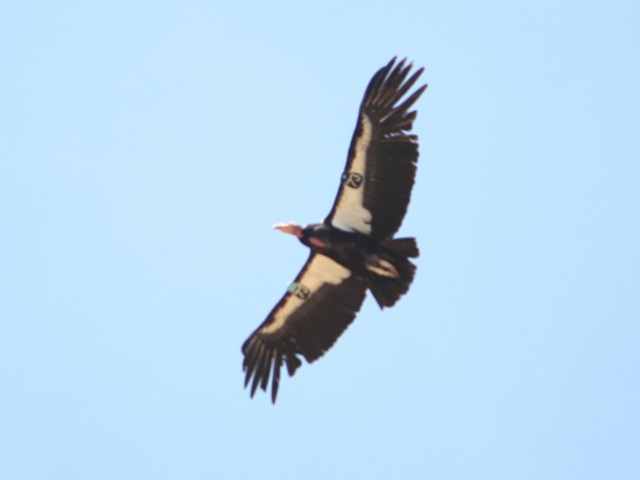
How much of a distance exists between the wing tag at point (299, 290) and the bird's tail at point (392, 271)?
1630 millimetres

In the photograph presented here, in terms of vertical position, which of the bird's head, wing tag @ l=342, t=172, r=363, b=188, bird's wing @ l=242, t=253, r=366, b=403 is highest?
wing tag @ l=342, t=172, r=363, b=188

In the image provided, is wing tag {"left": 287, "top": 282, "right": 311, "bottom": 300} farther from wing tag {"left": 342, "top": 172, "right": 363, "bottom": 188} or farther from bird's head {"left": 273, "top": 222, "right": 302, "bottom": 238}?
wing tag {"left": 342, "top": 172, "right": 363, "bottom": 188}

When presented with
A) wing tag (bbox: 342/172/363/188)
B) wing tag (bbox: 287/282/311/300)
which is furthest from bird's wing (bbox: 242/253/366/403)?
wing tag (bbox: 342/172/363/188)

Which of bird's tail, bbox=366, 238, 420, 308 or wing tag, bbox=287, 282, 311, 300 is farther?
wing tag, bbox=287, 282, 311, 300

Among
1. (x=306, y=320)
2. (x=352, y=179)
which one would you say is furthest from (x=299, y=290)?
(x=352, y=179)

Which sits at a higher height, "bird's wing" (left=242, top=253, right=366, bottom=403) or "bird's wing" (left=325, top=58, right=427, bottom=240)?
"bird's wing" (left=325, top=58, right=427, bottom=240)

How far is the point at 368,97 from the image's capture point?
80.2ft

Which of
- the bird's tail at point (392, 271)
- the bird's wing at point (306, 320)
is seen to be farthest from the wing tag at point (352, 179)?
the bird's wing at point (306, 320)

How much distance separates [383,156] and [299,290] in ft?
11.3

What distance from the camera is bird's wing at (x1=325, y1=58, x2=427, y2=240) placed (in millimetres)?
24250

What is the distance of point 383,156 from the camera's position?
2431 cm

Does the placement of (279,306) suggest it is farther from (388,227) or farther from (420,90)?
(420,90)

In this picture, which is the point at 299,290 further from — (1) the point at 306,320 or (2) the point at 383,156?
(2) the point at 383,156

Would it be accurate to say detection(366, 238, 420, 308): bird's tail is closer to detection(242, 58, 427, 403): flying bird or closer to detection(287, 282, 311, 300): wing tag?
detection(242, 58, 427, 403): flying bird
